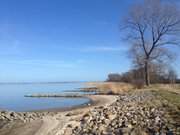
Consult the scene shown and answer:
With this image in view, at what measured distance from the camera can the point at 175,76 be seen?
4909 centimetres

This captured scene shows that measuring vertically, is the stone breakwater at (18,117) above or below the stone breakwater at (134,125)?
below

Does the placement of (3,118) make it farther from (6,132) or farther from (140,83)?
(140,83)

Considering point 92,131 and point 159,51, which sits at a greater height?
point 159,51

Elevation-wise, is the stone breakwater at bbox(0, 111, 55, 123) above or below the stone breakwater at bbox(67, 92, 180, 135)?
below

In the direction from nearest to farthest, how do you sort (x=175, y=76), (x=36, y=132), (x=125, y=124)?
(x=125, y=124)
(x=36, y=132)
(x=175, y=76)

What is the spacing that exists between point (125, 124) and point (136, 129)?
913 millimetres

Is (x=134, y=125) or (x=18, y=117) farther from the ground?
(x=134, y=125)

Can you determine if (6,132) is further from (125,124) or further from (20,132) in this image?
(125,124)

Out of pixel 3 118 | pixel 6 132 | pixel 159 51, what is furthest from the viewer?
pixel 159 51

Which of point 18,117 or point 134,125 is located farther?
point 18,117

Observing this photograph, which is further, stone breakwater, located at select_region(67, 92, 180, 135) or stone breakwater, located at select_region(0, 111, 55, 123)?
stone breakwater, located at select_region(0, 111, 55, 123)

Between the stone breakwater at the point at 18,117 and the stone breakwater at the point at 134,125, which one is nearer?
the stone breakwater at the point at 134,125

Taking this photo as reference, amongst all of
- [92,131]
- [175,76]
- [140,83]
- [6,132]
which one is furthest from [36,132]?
[175,76]

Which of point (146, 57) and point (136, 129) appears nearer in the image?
point (136, 129)
